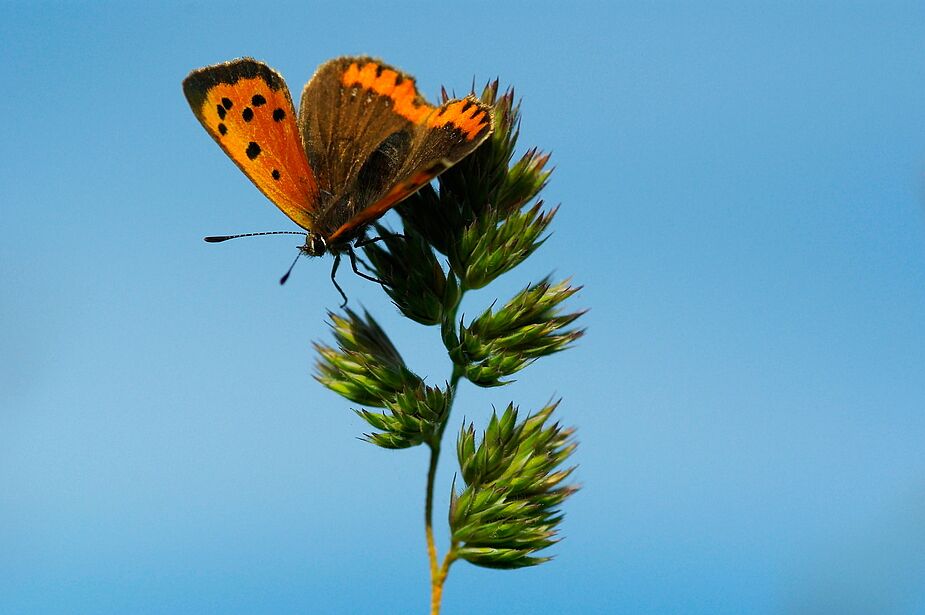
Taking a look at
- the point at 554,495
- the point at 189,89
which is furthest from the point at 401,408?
the point at 189,89

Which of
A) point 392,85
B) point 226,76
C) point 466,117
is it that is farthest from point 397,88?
point 226,76

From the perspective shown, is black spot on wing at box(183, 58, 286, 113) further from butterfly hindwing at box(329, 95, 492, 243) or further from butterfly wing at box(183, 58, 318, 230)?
butterfly hindwing at box(329, 95, 492, 243)

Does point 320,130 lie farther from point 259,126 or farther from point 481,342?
point 481,342

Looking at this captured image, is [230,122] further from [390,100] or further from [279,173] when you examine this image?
[390,100]

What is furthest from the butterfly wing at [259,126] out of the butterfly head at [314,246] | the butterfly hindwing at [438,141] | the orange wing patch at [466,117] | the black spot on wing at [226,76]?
the orange wing patch at [466,117]

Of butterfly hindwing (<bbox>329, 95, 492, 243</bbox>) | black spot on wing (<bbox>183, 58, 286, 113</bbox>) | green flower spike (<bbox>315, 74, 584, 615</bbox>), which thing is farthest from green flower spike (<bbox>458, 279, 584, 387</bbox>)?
black spot on wing (<bbox>183, 58, 286, 113</bbox>)

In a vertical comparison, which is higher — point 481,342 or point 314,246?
point 314,246
